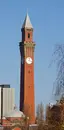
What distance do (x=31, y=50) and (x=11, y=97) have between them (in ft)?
149

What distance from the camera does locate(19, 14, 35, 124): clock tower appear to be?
130000 mm

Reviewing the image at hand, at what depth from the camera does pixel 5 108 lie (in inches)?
6550

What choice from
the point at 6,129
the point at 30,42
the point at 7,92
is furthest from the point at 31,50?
the point at 7,92

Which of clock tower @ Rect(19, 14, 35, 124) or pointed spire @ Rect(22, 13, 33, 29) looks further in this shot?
pointed spire @ Rect(22, 13, 33, 29)

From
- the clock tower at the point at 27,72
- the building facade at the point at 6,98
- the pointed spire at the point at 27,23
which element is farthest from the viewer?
the building facade at the point at 6,98

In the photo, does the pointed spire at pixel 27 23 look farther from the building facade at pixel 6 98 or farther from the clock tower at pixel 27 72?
the building facade at pixel 6 98

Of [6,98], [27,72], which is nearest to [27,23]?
[27,72]

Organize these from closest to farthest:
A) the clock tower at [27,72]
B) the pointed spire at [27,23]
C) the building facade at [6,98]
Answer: the clock tower at [27,72], the pointed spire at [27,23], the building facade at [6,98]

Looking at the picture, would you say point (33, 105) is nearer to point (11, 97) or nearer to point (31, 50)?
point (31, 50)

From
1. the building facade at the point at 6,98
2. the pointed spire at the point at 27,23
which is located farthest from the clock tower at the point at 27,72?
the building facade at the point at 6,98

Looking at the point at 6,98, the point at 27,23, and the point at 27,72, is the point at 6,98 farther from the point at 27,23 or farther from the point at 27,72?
the point at 27,23

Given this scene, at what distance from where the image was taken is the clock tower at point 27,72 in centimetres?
13000

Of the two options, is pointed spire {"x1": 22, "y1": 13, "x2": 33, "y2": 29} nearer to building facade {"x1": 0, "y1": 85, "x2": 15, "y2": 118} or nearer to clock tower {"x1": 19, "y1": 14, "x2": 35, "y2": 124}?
clock tower {"x1": 19, "y1": 14, "x2": 35, "y2": 124}

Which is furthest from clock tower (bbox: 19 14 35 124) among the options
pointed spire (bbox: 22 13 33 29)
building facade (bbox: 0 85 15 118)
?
building facade (bbox: 0 85 15 118)
